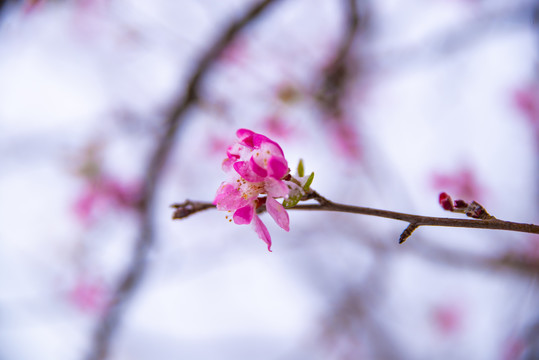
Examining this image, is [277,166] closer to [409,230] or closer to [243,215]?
[243,215]

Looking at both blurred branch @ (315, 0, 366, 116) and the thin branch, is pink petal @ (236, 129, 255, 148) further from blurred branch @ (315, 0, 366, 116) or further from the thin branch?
blurred branch @ (315, 0, 366, 116)

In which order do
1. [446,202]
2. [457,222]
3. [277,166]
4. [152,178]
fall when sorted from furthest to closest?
[152,178] < [446,202] < [277,166] < [457,222]

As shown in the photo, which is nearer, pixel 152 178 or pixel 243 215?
pixel 243 215

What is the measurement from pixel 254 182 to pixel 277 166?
0.10 m

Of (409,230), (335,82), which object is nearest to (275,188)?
(409,230)

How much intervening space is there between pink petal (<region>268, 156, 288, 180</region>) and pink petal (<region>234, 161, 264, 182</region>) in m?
0.05

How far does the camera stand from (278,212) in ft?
2.69

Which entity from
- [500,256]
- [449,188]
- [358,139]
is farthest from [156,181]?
[449,188]

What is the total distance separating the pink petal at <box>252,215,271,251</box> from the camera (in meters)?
0.87

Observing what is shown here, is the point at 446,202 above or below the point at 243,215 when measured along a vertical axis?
below

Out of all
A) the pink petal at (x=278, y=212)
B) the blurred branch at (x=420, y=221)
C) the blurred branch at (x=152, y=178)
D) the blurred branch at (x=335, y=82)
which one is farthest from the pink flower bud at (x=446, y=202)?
the blurred branch at (x=335, y=82)

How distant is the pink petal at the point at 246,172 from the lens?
2.74 ft

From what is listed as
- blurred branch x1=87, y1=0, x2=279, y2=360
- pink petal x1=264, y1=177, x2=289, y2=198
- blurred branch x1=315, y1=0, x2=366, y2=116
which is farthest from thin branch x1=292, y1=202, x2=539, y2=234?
blurred branch x1=315, y1=0, x2=366, y2=116

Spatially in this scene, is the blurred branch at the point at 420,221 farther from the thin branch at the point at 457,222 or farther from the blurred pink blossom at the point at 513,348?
the blurred pink blossom at the point at 513,348
